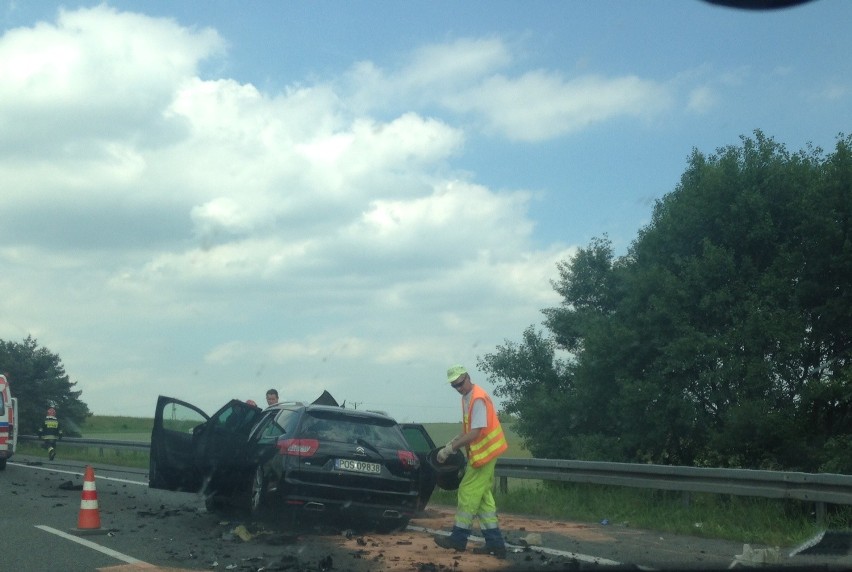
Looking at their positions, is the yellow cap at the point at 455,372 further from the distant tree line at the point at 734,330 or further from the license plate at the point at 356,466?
the distant tree line at the point at 734,330

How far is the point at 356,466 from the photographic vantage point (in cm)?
1082

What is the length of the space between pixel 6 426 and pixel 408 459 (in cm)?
1559

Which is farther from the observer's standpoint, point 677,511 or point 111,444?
point 111,444

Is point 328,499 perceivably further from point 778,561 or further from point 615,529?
point 778,561

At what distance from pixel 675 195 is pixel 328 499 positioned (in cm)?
2141

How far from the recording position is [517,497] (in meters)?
14.9

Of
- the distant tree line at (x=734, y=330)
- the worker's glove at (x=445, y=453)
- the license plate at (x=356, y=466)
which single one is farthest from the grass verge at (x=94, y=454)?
the worker's glove at (x=445, y=453)

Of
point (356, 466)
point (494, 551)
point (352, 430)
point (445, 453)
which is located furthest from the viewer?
point (352, 430)

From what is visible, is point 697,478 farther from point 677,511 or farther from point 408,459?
point 408,459

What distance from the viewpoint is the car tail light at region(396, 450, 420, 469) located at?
1114cm

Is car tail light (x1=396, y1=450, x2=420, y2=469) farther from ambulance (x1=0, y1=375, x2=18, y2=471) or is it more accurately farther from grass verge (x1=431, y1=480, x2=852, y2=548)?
ambulance (x1=0, y1=375, x2=18, y2=471)

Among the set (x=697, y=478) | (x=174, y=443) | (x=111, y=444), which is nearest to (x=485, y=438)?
(x=697, y=478)

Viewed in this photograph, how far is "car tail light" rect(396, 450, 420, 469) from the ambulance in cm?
1519

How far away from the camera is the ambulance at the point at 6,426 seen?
906 inches
